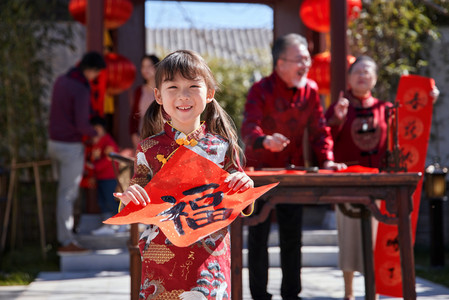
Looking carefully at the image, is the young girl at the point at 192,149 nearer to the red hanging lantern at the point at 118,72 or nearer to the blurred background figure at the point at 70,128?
the blurred background figure at the point at 70,128

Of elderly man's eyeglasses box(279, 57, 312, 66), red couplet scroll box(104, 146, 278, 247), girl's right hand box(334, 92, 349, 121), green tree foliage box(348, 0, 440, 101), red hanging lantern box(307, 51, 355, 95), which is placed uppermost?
green tree foliage box(348, 0, 440, 101)

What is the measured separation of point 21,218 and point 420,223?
4.14m

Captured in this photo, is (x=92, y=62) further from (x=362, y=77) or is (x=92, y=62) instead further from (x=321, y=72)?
(x=362, y=77)

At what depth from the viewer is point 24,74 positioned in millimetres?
6086

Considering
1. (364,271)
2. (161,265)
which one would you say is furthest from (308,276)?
(161,265)

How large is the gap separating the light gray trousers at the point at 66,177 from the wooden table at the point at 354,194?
8.78ft

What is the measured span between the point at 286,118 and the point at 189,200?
1571 millimetres

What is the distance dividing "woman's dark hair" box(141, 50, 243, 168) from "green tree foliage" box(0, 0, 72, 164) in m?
4.07

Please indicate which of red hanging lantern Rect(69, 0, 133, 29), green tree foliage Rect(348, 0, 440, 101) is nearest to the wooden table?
red hanging lantern Rect(69, 0, 133, 29)

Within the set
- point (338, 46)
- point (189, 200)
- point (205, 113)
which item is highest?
point (338, 46)

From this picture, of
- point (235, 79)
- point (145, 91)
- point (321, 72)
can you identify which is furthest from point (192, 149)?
point (235, 79)

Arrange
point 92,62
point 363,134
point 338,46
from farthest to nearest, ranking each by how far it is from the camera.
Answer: point 338,46, point 92,62, point 363,134

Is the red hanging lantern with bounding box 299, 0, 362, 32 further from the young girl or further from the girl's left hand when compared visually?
the girl's left hand

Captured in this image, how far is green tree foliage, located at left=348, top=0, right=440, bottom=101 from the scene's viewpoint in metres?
6.77
